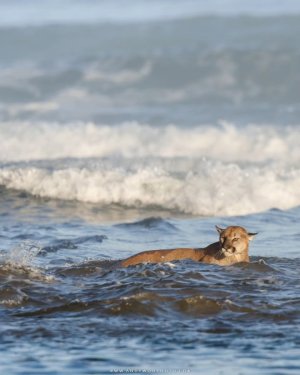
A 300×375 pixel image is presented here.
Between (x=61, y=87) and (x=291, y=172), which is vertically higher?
(x=61, y=87)

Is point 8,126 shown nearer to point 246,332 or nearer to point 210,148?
point 210,148

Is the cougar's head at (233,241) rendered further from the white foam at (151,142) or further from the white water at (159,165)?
the white foam at (151,142)

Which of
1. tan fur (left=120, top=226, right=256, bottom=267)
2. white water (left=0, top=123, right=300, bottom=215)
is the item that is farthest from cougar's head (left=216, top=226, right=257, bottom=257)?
white water (left=0, top=123, right=300, bottom=215)

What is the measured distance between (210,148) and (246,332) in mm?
12354

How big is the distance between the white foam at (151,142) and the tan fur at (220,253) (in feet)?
27.5

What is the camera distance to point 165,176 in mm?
17719

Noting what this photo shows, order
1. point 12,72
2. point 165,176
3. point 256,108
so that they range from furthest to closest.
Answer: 1. point 12,72
2. point 256,108
3. point 165,176

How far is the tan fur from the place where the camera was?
11258 millimetres

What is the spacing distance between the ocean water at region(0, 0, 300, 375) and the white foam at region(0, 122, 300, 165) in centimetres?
6

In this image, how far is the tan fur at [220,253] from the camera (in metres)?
11.3

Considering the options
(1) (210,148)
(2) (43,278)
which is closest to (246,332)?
(2) (43,278)

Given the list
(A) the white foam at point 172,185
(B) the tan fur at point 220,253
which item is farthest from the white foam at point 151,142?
(B) the tan fur at point 220,253

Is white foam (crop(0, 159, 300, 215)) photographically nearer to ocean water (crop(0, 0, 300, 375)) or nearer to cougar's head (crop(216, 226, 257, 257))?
ocean water (crop(0, 0, 300, 375))

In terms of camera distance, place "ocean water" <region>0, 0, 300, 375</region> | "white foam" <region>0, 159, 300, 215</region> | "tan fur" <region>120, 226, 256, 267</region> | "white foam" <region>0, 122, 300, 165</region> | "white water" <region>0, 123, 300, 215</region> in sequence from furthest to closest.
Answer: "white foam" <region>0, 122, 300, 165</region> → "white water" <region>0, 123, 300, 215</region> → "white foam" <region>0, 159, 300, 215</region> → "tan fur" <region>120, 226, 256, 267</region> → "ocean water" <region>0, 0, 300, 375</region>
